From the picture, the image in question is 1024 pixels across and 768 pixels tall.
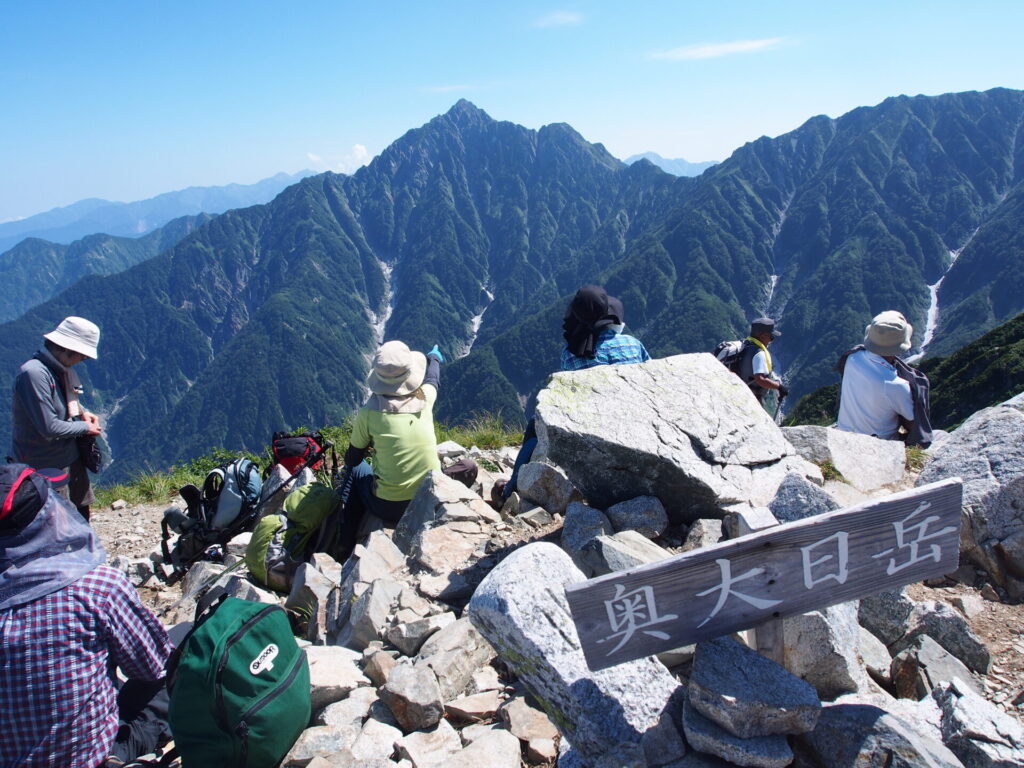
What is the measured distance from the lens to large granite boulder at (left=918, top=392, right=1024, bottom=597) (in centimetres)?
479

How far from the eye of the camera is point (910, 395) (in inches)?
284

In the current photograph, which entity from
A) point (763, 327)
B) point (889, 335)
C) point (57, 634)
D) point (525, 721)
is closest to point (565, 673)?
point (525, 721)

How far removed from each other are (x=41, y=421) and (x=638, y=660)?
654 centimetres

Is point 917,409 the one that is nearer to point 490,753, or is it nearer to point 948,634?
point 948,634

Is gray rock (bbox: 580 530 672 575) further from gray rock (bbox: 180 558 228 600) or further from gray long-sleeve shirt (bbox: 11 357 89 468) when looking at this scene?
gray long-sleeve shirt (bbox: 11 357 89 468)

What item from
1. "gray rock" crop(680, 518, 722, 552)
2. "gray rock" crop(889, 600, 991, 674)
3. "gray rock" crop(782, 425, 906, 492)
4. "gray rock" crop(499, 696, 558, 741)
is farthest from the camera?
"gray rock" crop(782, 425, 906, 492)

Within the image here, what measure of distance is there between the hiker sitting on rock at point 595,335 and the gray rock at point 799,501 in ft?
7.73

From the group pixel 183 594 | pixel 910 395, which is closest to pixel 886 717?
pixel 910 395

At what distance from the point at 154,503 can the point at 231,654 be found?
8745mm

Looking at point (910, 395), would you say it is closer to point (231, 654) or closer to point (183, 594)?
point (231, 654)

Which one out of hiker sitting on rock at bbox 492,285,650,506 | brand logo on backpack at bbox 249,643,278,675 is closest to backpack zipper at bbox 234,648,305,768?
brand logo on backpack at bbox 249,643,278,675

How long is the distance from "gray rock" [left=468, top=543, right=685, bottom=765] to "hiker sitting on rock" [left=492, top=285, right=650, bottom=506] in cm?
308

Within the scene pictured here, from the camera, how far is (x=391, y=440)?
6.71 metres

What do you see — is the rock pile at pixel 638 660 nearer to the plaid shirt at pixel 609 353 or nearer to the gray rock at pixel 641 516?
the gray rock at pixel 641 516
